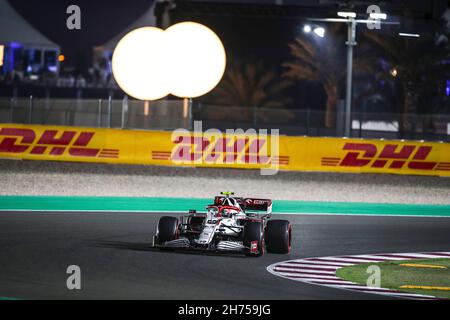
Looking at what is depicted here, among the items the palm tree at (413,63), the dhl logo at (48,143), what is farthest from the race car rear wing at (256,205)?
the palm tree at (413,63)

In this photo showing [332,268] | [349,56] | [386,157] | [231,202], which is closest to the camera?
[332,268]

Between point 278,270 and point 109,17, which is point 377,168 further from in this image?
point 109,17

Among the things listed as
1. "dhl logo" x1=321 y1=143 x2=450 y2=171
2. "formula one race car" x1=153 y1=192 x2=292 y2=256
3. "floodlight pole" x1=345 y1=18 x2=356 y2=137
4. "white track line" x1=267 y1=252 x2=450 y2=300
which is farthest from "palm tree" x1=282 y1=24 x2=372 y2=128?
"formula one race car" x1=153 y1=192 x2=292 y2=256

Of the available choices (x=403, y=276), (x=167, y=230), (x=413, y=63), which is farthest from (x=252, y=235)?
(x=413, y=63)

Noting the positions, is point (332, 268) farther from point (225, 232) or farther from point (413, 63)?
point (413, 63)

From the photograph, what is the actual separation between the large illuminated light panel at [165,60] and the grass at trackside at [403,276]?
79.5ft

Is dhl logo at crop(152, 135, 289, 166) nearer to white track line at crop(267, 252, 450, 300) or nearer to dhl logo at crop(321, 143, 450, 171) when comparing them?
dhl logo at crop(321, 143, 450, 171)

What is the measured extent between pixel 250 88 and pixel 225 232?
4477 centimetres

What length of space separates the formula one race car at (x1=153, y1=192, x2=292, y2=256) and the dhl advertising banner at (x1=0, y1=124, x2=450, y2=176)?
12.6 m

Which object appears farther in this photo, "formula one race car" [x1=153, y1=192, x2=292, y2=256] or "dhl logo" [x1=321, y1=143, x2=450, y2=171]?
"dhl logo" [x1=321, y1=143, x2=450, y2=171]

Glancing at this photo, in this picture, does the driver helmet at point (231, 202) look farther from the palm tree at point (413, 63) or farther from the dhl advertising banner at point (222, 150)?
the palm tree at point (413, 63)

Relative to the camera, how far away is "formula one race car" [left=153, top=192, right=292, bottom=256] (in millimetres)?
14812

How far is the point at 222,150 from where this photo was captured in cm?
2833
